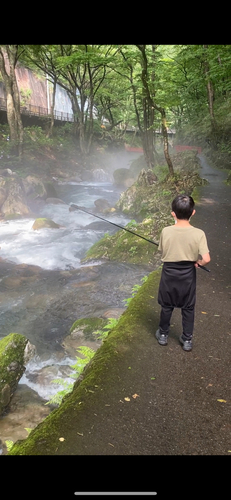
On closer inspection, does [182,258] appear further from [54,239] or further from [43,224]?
[43,224]

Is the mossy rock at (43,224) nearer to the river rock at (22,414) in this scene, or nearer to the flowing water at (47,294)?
the flowing water at (47,294)

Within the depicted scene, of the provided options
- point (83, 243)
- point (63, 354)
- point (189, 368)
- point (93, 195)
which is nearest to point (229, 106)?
point (93, 195)

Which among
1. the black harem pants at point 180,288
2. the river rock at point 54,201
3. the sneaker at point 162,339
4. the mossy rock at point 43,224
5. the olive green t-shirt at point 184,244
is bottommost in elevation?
the mossy rock at point 43,224

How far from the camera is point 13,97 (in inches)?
827

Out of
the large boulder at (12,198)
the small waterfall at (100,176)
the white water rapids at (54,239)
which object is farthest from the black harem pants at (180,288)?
the small waterfall at (100,176)

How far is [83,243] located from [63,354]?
24.0ft

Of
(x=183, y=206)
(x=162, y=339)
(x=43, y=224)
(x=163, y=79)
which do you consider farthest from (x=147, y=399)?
(x=163, y=79)

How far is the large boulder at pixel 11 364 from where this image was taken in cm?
529

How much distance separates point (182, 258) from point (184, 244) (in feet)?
0.47

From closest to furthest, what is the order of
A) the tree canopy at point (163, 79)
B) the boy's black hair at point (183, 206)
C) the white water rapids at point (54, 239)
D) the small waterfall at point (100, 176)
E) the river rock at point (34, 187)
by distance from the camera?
1. the boy's black hair at point (183, 206)
2. the white water rapids at point (54, 239)
3. the tree canopy at point (163, 79)
4. the river rock at point (34, 187)
5. the small waterfall at point (100, 176)

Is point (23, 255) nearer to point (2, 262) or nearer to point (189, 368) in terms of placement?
point (2, 262)

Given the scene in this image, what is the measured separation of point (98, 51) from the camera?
2095 cm

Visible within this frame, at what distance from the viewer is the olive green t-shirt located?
10.7 ft

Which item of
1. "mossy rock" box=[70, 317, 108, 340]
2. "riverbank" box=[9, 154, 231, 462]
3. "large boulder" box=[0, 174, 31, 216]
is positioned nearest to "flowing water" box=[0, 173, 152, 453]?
"mossy rock" box=[70, 317, 108, 340]
